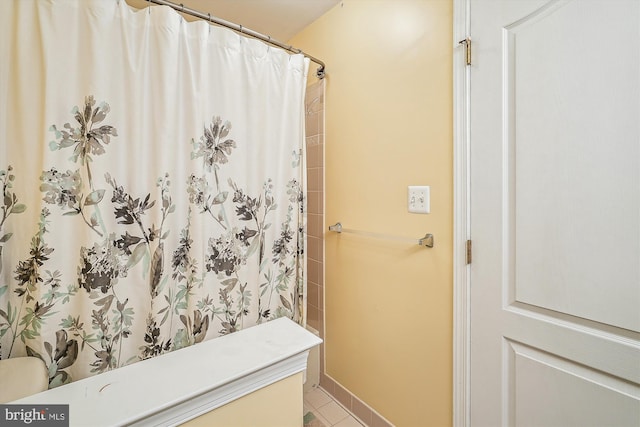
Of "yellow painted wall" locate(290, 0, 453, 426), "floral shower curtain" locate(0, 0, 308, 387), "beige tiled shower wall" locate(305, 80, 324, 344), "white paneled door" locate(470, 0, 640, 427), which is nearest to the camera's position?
"white paneled door" locate(470, 0, 640, 427)

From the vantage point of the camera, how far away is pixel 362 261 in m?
1.48

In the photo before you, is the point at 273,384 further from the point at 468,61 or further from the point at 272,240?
the point at 468,61

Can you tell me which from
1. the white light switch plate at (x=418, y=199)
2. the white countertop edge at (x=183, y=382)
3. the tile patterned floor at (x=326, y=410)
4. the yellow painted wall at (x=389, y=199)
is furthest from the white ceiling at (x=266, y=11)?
the tile patterned floor at (x=326, y=410)

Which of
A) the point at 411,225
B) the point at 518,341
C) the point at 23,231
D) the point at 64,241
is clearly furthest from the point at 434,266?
the point at 23,231

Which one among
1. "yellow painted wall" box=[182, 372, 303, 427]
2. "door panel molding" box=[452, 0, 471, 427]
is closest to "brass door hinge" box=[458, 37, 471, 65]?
"door panel molding" box=[452, 0, 471, 427]

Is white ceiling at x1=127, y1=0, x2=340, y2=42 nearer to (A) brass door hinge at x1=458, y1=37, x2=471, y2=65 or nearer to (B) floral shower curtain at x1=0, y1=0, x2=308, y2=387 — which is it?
(B) floral shower curtain at x1=0, y1=0, x2=308, y2=387

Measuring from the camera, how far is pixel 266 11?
5.32 feet

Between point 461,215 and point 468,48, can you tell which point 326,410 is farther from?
point 468,48

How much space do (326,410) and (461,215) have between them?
1.35m

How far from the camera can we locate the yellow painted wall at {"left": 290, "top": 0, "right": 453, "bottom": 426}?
3.71 feet

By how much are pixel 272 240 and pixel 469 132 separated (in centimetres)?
102

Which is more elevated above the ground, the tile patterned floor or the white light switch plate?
the white light switch plate

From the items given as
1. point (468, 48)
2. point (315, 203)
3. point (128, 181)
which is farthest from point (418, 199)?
point (128, 181)

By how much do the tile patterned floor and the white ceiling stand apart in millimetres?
2350
